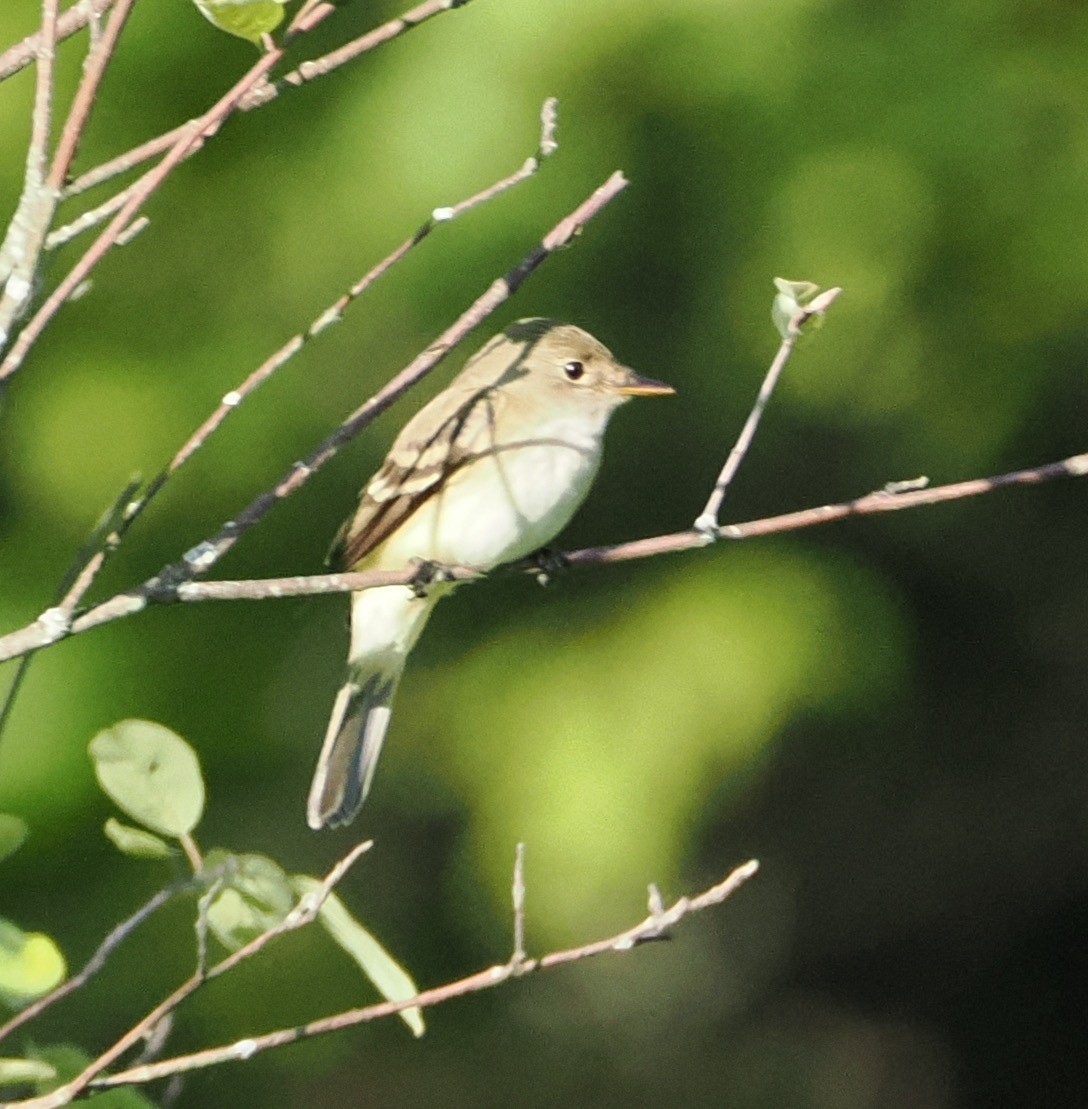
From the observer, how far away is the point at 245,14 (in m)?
1.38

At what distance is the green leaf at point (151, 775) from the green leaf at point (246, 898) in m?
0.04

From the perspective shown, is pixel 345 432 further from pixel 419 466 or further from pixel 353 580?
pixel 419 466

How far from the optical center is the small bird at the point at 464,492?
8.75ft

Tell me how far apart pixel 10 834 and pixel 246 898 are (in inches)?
7.4

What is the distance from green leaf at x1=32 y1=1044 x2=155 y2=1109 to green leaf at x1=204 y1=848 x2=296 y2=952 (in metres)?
0.12

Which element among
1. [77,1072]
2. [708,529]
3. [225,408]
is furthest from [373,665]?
[77,1072]

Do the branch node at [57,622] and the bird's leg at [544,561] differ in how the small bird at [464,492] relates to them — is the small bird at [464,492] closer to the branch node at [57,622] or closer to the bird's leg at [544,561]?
the bird's leg at [544,561]

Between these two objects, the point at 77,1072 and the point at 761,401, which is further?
the point at 761,401

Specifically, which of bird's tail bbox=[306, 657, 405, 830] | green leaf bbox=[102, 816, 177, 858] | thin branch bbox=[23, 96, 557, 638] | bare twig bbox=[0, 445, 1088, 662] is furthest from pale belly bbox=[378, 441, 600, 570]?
green leaf bbox=[102, 816, 177, 858]

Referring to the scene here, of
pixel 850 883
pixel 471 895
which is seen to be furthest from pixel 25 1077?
pixel 850 883

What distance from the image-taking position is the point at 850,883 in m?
5.31

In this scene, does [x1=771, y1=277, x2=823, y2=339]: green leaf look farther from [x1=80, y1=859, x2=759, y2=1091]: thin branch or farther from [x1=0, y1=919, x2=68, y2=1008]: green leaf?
[x1=0, y1=919, x2=68, y2=1008]: green leaf

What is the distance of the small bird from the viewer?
8.75 ft

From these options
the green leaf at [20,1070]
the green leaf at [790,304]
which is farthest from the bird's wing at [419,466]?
the green leaf at [20,1070]
